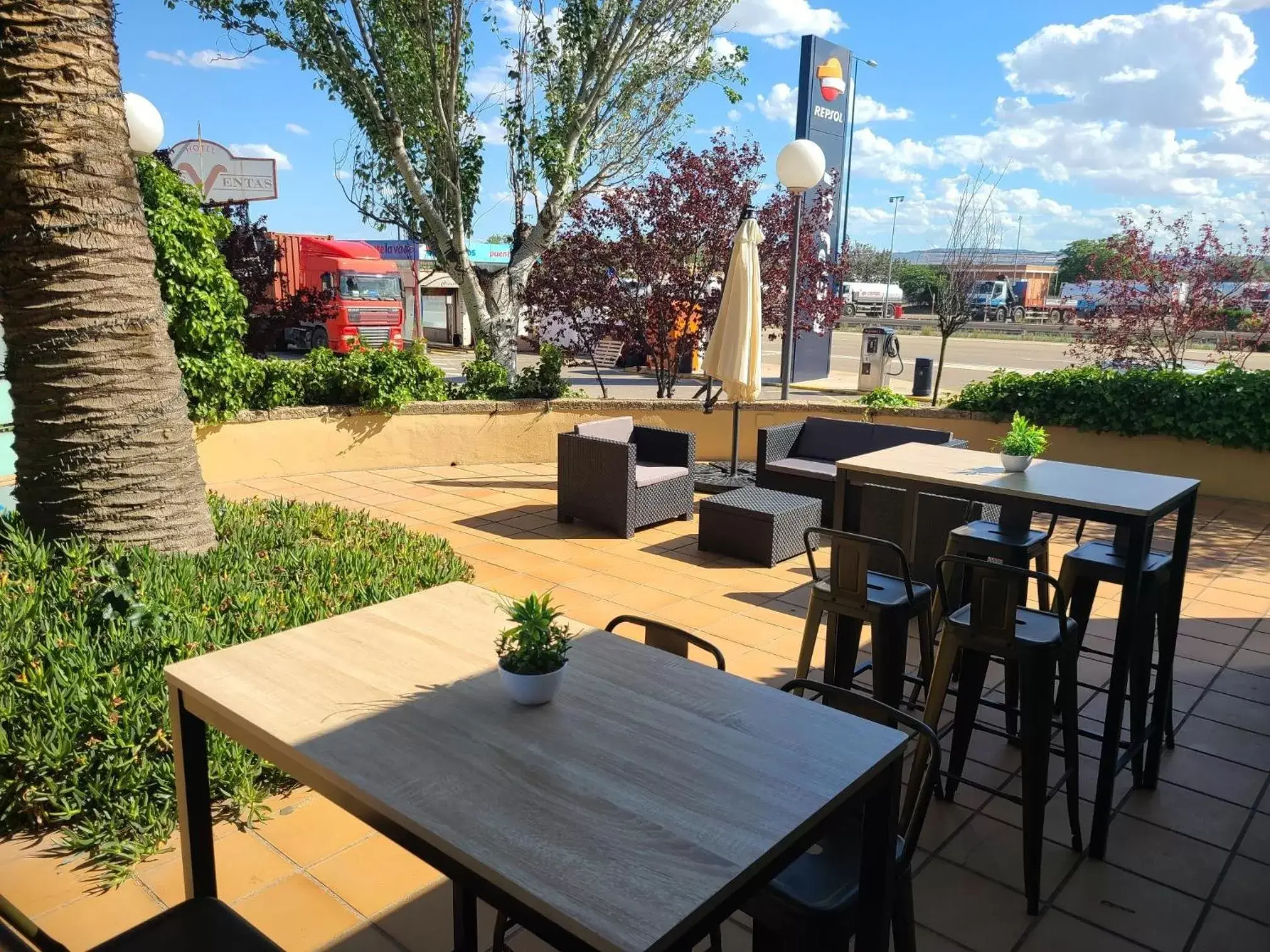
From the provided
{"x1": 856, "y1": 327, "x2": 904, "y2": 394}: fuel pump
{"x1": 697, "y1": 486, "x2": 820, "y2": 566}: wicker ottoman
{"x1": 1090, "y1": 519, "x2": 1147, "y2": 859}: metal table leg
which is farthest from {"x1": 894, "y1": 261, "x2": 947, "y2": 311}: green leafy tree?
{"x1": 1090, "y1": 519, "x2": 1147, "y2": 859}: metal table leg

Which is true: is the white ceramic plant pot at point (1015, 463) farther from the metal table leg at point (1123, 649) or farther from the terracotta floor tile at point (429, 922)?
the terracotta floor tile at point (429, 922)

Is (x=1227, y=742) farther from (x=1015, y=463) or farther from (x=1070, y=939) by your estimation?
(x=1070, y=939)

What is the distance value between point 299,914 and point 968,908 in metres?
1.96

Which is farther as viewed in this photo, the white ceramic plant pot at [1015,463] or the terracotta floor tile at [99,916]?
the white ceramic plant pot at [1015,463]

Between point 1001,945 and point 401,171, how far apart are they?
899 cm

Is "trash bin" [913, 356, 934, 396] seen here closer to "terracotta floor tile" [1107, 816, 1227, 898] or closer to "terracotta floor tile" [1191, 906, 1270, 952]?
"terracotta floor tile" [1107, 816, 1227, 898]

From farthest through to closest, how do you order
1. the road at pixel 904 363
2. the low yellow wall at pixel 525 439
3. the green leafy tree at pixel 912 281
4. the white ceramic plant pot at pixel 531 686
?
1. the green leafy tree at pixel 912 281
2. the road at pixel 904 363
3. the low yellow wall at pixel 525 439
4. the white ceramic plant pot at pixel 531 686

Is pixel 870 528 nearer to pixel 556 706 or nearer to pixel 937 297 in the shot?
pixel 556 706

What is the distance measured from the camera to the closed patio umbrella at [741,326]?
23.5 feet

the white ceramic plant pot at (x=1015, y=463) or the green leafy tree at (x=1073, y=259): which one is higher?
the green leafy tree at (x=1073, y=259)

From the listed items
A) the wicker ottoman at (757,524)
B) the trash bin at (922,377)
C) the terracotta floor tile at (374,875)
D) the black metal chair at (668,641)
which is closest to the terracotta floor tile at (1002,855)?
the black metal chair at (668,641)

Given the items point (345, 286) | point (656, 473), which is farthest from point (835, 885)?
point (345, 286)

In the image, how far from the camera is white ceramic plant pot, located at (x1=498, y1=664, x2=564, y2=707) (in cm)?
184

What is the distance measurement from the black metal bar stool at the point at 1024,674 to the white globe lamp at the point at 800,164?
17.6 ft
